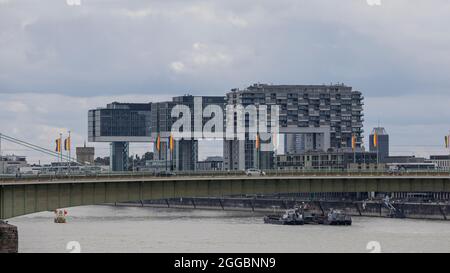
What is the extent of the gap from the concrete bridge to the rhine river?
5.44 meters

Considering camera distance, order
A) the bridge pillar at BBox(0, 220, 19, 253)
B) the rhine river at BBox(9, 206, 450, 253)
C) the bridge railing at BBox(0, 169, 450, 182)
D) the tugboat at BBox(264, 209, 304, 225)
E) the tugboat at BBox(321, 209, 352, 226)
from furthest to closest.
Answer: the tugboat at BBox(264, 209, 304, 225) → the tugboat at BBox(321, 209, 352, 226) → the rhine river at BBox(9, 206, 450, 253) → the bridge railing at BBox(0, 169, 450, 182) → the bridge pillar at BBox(0, 220, 19, 253)

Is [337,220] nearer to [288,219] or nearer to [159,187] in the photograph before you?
[288,219]

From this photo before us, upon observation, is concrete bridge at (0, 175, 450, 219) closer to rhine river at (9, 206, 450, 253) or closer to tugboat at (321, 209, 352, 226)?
rhine river at (9, 206, 450, 253)

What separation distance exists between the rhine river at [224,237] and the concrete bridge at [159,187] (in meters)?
5.44

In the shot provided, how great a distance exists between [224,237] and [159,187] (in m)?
20.6

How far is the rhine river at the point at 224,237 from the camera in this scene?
119 m

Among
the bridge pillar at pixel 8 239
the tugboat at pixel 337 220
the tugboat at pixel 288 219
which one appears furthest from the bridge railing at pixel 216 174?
the tugboat at pixel 337 220

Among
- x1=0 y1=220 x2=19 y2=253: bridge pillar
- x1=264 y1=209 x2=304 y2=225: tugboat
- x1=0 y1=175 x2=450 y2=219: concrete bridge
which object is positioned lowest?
x1=264 y1=209 x2=304 y2=225: tugboat

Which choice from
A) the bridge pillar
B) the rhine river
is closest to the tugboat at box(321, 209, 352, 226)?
the rhine river

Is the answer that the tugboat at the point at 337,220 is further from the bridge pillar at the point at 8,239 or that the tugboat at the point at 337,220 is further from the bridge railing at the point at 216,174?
the bridge pillar at the point at 8,239

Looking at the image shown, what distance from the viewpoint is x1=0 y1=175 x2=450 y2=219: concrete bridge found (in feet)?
354

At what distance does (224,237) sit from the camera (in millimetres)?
136750

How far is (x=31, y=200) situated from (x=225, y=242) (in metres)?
26.8
